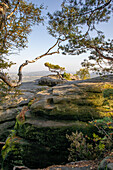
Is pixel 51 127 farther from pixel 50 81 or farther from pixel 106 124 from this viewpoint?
pixel 50 81

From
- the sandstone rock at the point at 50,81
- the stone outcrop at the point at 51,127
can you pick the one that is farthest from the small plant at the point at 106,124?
the sandstone rock at the point at 50,81

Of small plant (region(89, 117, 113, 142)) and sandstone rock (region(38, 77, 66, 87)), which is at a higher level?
sandstone rock (region(38, 77, 66, 87))

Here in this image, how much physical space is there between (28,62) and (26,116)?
15.6 ft

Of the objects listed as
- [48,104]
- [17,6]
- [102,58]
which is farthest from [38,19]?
[48,104]

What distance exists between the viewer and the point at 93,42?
8227mm

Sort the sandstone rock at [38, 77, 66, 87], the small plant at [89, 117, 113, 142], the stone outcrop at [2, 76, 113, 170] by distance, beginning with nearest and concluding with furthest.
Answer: the small plant at [89, 117, 113, 142]
the stone outcrop at [2, 76, 113, 170]
the sandstone rock at [38, 77, 66, 87]

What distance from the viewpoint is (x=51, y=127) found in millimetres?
6148

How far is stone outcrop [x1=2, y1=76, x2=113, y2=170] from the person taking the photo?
19.7ft

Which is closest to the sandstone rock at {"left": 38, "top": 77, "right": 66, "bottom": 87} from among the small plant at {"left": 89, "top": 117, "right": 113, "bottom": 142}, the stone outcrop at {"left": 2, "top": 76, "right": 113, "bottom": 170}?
the stone outcrop at {"left": 2, "top": 76, "right": 113, "bottom": 170}

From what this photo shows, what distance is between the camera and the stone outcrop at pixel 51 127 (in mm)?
5992

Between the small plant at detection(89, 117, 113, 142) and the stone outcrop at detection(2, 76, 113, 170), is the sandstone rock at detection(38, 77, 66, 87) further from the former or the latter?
the small plant at detection(89, 117, 113, 142)

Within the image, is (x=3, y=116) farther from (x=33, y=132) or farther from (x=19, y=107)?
(x=33, y=132)

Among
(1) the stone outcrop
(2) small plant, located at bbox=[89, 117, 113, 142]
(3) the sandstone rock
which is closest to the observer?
(2) small plant, located at bbox=[89, 117, 113, 142]

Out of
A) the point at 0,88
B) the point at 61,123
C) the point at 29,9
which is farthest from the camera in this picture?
the point at 29,9
